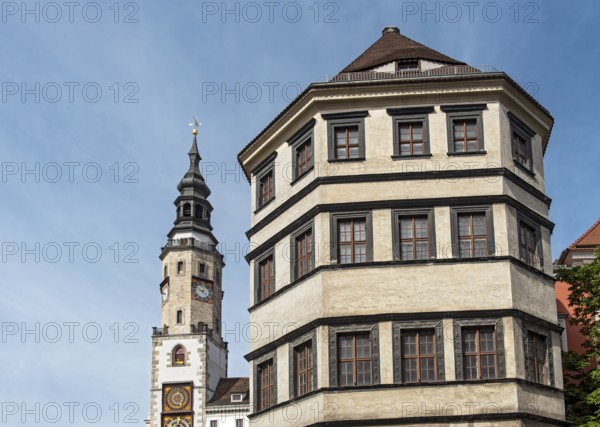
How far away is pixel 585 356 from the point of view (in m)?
33.7

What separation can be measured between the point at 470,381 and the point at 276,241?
8306 millimetres

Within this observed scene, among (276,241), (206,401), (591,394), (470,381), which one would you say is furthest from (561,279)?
(206,401)

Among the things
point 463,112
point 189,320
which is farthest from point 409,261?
point 189,320

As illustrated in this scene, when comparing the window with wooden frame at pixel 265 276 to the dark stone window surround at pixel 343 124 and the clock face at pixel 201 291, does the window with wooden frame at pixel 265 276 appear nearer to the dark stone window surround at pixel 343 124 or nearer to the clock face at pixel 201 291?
the dark stone window surround at pixel 343 124

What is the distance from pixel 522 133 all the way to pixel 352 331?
8930mm

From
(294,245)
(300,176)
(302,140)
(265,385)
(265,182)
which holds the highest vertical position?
(302,140)

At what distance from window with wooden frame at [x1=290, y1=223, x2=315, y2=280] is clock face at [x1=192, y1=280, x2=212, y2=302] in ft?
276

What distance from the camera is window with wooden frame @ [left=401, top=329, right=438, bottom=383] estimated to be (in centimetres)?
2953

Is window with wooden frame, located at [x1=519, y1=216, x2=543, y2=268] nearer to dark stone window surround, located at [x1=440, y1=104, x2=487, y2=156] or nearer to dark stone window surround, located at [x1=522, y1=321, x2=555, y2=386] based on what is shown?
dark stone window surround, located at [x1=522, y1=321, x2=555, y2=386]

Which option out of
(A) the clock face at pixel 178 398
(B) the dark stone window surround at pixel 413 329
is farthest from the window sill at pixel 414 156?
(A) the clock face at pixel 178 398

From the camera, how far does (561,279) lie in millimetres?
35156

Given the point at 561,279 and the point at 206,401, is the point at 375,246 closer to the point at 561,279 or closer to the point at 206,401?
the point at 561,279

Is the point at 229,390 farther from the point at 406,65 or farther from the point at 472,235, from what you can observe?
the point at 472,235

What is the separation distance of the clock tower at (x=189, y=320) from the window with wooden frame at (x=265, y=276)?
7683 centimetres
